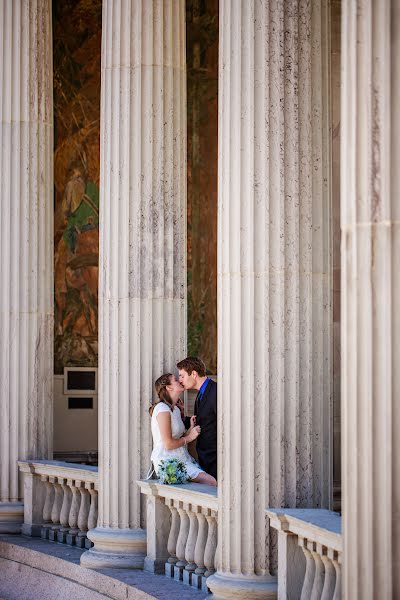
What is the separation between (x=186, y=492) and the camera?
17594mm

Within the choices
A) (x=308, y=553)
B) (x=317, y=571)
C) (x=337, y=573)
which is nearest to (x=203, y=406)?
(x=308, y=553)

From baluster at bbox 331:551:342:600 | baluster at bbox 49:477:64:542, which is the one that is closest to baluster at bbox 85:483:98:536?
baluster at bbox 49:477:64:542

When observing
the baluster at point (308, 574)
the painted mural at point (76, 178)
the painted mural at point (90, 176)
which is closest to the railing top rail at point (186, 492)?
the baluster at point (308, 574)

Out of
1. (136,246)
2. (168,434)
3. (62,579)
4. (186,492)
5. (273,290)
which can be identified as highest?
(136,246)

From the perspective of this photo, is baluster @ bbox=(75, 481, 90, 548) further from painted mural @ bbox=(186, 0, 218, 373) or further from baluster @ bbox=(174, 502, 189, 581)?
painted mural @ bbox=(186, 0, 218, 373)

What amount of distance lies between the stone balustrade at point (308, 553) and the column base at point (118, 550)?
4298mm

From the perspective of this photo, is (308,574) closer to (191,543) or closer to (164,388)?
(191,543)

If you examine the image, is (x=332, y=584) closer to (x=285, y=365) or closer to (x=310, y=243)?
(x=285, y=365)

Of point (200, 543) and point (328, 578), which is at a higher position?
point (328, 578)

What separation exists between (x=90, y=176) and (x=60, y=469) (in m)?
12.6

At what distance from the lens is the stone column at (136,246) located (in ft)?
63.8

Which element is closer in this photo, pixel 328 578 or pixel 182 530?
pixel 328 578

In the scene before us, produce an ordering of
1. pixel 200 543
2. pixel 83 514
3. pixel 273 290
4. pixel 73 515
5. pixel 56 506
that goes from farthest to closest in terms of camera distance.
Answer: pixel 56 506, pixel 73 515, pixel 83 514, pixel 200 543, pixel 273 290

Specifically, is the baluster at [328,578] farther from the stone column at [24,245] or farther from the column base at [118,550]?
the stone column at [24,245]
